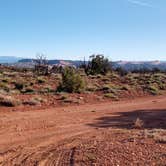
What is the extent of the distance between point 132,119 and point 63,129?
4.70m

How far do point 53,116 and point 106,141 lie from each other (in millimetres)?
6740

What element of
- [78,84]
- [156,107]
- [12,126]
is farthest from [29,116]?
[78,84]

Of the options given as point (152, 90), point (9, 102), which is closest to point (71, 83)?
point (9, 102)

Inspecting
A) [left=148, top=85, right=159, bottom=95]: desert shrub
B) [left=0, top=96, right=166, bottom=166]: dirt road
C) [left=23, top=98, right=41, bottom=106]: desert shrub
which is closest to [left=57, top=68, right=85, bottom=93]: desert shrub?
[left=0, top=96, right=166, bottom=166]: dirt road

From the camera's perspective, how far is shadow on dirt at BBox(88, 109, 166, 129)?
50.0 feet

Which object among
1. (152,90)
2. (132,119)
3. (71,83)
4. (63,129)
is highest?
(71,83)

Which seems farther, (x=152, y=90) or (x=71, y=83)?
(x=152, y=90)

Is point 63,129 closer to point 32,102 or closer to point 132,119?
point 132,119

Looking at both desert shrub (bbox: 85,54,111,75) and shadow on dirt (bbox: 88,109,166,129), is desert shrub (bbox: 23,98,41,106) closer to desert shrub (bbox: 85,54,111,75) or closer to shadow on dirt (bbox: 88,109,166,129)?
shadow on dirt (bbox: 88,109,166,129)

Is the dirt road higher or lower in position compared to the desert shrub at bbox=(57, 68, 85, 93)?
lower

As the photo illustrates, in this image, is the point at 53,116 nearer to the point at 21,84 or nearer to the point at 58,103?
the point at 58,103

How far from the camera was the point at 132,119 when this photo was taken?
1717 centimetres

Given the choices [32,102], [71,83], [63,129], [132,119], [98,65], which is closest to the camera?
[63,129]

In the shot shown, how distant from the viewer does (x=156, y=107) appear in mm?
22734
